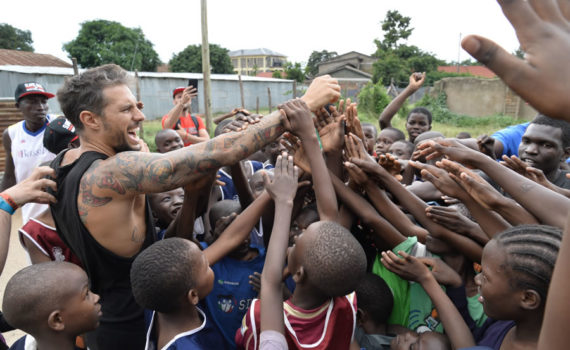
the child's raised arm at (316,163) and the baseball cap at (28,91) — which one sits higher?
the baseball cap at (28,91)

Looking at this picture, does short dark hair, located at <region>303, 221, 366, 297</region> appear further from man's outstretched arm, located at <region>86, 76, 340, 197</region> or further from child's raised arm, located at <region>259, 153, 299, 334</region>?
man's outstretched arm, located at <region>86, 76, 340, 197</region>

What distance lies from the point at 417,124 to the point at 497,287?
3.96 metres

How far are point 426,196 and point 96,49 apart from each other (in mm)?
44195

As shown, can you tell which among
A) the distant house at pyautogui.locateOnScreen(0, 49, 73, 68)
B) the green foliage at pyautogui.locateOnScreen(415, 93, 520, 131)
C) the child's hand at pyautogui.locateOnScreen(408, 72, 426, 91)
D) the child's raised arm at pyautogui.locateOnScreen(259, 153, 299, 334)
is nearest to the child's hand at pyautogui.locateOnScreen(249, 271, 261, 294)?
Answer: the child's raised arm at pyautogui.locateOnScreen(259, 153, 299, 334)

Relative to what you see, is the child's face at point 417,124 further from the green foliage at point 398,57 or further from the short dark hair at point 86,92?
the green foliage at point 398,57

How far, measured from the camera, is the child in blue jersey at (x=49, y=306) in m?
1.70

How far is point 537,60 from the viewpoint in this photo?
751 millimetres

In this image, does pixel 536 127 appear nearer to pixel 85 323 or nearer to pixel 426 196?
pixel 426 196

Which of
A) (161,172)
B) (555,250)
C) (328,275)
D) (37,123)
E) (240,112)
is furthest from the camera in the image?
(37,123)

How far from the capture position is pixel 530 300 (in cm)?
137

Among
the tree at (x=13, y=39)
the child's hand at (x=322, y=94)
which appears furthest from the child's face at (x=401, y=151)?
the tree at (x=13, y=39)

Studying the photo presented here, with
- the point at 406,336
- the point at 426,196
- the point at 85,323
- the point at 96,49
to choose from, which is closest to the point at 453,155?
the point at 426,196

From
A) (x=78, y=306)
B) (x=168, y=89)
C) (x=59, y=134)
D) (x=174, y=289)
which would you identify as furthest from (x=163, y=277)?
(x=168, y=89)

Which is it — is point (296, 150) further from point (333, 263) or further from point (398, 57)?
point (398, 57)
